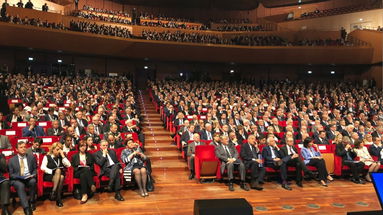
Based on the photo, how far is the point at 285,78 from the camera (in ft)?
53.5

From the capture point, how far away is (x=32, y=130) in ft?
17.7

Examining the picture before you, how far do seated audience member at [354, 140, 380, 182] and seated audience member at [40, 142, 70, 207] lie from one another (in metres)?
4.60

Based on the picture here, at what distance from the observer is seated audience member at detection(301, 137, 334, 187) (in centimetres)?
518

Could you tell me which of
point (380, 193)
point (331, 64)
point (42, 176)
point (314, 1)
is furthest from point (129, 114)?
point (314, 1)

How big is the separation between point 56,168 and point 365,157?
4.82 metres

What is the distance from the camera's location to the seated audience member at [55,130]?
5429 mm

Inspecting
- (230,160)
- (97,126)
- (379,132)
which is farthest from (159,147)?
(379,132)

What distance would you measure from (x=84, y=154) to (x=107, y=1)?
14864 millimetres

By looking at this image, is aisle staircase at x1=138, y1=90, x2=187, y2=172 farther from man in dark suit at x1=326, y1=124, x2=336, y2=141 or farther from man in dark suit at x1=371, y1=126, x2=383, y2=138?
man in dark suit at x1=371, y1=126, x2=383, y2=138

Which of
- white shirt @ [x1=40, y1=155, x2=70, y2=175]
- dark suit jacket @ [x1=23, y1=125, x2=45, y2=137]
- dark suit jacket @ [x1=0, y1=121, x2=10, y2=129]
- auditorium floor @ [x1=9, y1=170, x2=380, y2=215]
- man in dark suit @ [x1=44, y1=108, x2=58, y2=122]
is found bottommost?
auditorium floor @ [x1=9, y1=170, x2=380, y2=215]

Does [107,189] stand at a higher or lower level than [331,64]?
lower

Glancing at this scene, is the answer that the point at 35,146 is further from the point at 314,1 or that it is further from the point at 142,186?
the point at 314,1

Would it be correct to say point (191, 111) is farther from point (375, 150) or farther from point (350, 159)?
point (375, 150)

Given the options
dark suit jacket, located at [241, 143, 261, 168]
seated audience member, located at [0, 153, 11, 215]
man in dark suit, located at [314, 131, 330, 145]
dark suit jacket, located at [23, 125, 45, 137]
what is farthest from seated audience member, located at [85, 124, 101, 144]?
man in dark suit, located at [314, 131, 330, 145]
